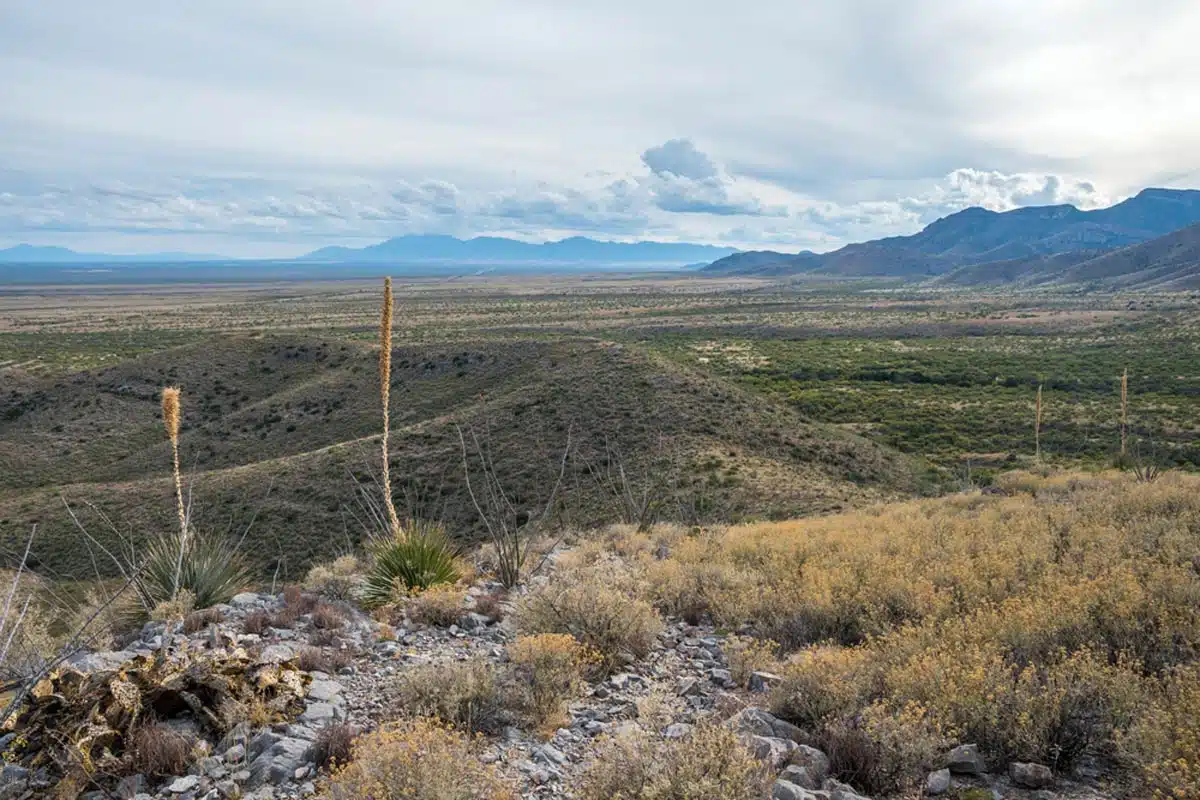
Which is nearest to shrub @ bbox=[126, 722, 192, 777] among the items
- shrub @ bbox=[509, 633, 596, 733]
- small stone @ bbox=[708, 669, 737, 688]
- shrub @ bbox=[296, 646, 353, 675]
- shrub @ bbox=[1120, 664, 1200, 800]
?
shrub @ bbox=[296, 646, 353, 675]

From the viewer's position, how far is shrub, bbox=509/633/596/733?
5.07 meters

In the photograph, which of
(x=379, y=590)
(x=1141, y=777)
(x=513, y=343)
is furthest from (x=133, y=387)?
(x=1141, y=777)

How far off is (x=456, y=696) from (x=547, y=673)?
79 centimetres

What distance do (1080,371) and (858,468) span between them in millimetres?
32759

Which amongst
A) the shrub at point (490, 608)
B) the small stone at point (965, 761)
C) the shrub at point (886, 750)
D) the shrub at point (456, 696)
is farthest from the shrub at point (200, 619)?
the small stone at point (965, 761)

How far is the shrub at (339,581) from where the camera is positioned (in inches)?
318

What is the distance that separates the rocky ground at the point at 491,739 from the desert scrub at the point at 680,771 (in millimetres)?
220

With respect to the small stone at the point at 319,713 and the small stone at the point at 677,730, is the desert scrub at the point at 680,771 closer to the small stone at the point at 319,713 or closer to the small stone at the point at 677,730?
the small stone at the point at 677,730

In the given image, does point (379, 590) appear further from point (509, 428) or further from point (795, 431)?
point (795, 431)

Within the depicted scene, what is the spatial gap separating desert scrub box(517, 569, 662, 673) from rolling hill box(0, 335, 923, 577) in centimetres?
965

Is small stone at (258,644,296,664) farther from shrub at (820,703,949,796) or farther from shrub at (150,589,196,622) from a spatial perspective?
shrub at (820,703,949,796)

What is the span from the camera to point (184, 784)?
13.7 feet

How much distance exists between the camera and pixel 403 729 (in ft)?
15.2

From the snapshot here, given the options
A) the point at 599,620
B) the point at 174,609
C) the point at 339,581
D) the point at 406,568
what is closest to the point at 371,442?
the point at 339,581
